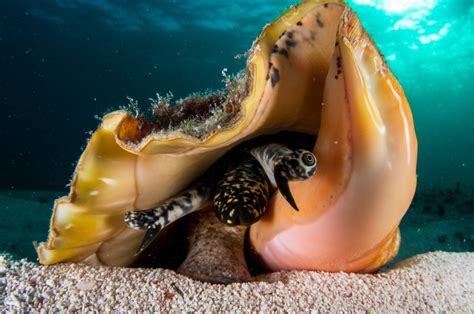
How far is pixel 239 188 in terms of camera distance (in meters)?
1.71

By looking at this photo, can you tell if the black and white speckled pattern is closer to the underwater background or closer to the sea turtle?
the sea turtle

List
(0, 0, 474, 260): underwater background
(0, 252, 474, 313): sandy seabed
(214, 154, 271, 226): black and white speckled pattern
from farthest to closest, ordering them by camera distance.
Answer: (0, 0, 474, 260): underwater background
(214, 154, 271, 226): black and white speckled pattern
(0, 252, 474, 313): sandy seabed

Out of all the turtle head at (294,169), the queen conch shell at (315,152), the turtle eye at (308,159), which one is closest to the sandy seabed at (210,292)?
the queen conch shell at (315,152)

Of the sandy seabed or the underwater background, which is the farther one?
the underwater background

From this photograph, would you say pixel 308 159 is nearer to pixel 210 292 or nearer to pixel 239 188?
pixel 239 188

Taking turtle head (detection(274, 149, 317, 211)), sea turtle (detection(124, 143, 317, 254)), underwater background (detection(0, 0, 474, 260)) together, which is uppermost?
turtle head (detection(274, 149, 317, 211))

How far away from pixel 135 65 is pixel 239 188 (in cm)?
3925

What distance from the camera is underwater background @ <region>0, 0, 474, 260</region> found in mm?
10945

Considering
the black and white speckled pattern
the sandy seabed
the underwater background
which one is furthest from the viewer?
the underwater background

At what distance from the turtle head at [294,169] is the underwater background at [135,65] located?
214 inches

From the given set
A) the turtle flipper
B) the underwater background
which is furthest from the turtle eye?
the underwater background

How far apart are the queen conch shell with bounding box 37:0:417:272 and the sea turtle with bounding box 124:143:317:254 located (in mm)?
142

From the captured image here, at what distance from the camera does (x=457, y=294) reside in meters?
1.61

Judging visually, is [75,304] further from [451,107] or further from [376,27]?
[451,107]
